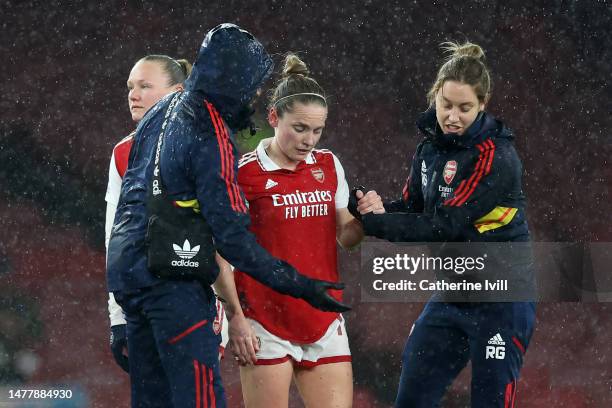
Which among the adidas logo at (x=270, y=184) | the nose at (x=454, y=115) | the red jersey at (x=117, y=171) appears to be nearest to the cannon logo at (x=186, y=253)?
the adidas logo at (x=270, y=184)

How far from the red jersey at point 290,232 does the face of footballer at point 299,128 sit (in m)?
0.09

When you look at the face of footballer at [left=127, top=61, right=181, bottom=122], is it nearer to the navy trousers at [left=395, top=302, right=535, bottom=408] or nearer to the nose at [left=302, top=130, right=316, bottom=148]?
the nose at [left=302, top=130, right=316, bottom=148]

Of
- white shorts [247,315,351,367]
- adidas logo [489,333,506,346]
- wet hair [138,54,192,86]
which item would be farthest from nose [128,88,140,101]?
adidas logo [489,333,506,346]

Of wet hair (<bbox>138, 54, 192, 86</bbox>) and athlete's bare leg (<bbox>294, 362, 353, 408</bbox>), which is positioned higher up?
wet hair (<bbox>138, 54, 192, 86</bbox>)

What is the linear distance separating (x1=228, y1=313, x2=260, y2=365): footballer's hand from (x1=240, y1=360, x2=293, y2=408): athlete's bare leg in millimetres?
86

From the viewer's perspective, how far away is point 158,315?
3.10 meters

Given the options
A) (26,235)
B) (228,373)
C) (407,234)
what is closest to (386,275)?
(407,234)

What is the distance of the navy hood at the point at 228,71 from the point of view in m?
3.12

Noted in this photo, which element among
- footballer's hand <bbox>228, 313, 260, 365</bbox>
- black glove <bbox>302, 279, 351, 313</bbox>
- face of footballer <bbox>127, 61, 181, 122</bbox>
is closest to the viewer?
black glove <bbox>302, 279, 351, 313</bbox>

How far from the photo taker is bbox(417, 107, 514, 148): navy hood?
3.72 meters

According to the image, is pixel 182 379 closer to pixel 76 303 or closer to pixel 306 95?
pixel 306 95

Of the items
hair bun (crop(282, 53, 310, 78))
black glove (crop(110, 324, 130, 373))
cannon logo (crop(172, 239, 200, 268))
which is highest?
hair bun (crop(282, 53, 310, 78))

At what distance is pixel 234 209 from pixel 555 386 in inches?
168

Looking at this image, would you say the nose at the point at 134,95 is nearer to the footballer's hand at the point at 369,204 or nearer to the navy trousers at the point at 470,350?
the footballer's hand at the point at 369,204
